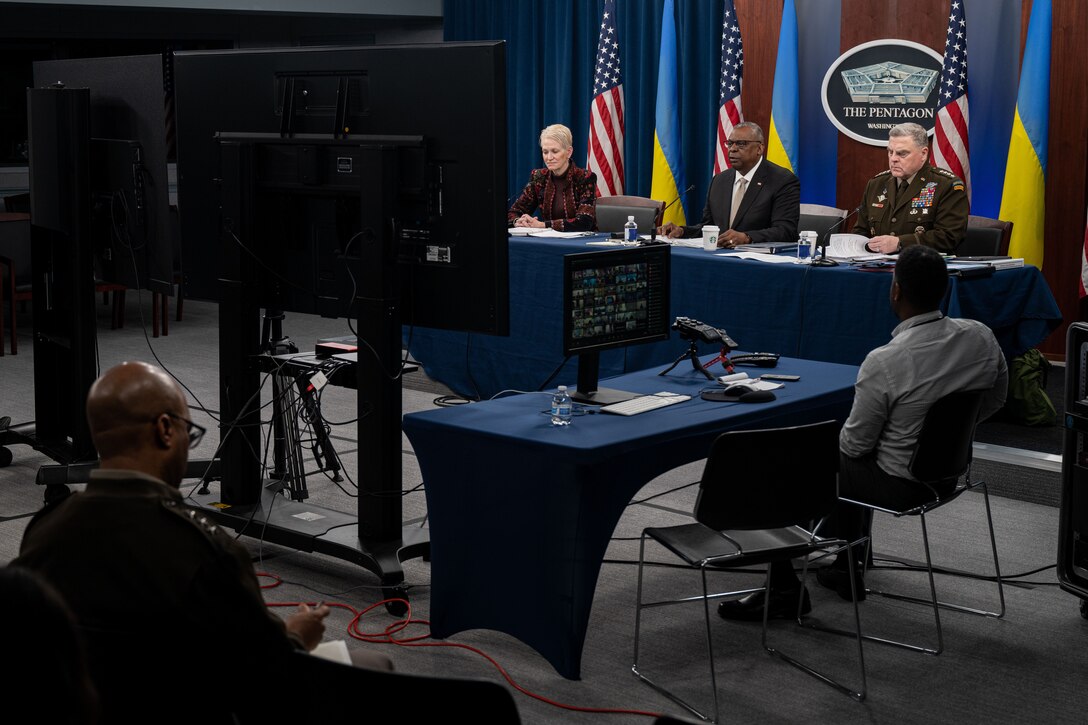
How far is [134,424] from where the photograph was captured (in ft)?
6.85

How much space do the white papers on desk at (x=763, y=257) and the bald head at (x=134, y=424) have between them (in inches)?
171

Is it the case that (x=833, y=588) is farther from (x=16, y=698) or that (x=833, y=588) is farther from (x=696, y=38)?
(x=696, y=38)

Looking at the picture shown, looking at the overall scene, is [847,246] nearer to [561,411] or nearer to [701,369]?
[701,369]

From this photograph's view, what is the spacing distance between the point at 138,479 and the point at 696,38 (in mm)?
7891

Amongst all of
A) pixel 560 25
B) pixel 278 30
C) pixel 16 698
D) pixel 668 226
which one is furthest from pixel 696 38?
pixel 16 698

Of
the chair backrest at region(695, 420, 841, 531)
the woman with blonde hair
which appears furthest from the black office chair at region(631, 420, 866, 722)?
the woman with blonde hair

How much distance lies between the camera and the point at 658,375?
4.30 m

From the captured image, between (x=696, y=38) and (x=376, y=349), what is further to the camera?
(x=696, y=38)

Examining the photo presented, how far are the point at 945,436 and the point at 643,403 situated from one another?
88 cm

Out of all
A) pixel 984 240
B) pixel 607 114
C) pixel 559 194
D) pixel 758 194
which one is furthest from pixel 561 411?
pixel 607 114

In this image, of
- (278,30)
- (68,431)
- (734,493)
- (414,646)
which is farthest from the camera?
(278,30)

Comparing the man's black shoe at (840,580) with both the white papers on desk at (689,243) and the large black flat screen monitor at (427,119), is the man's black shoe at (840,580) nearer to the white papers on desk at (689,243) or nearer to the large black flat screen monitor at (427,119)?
the large black flat screen monitor at (427,119)

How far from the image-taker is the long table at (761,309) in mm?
5758

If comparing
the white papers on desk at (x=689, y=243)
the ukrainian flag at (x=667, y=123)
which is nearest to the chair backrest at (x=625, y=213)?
the white papers on desk at (x=689, y=243)
